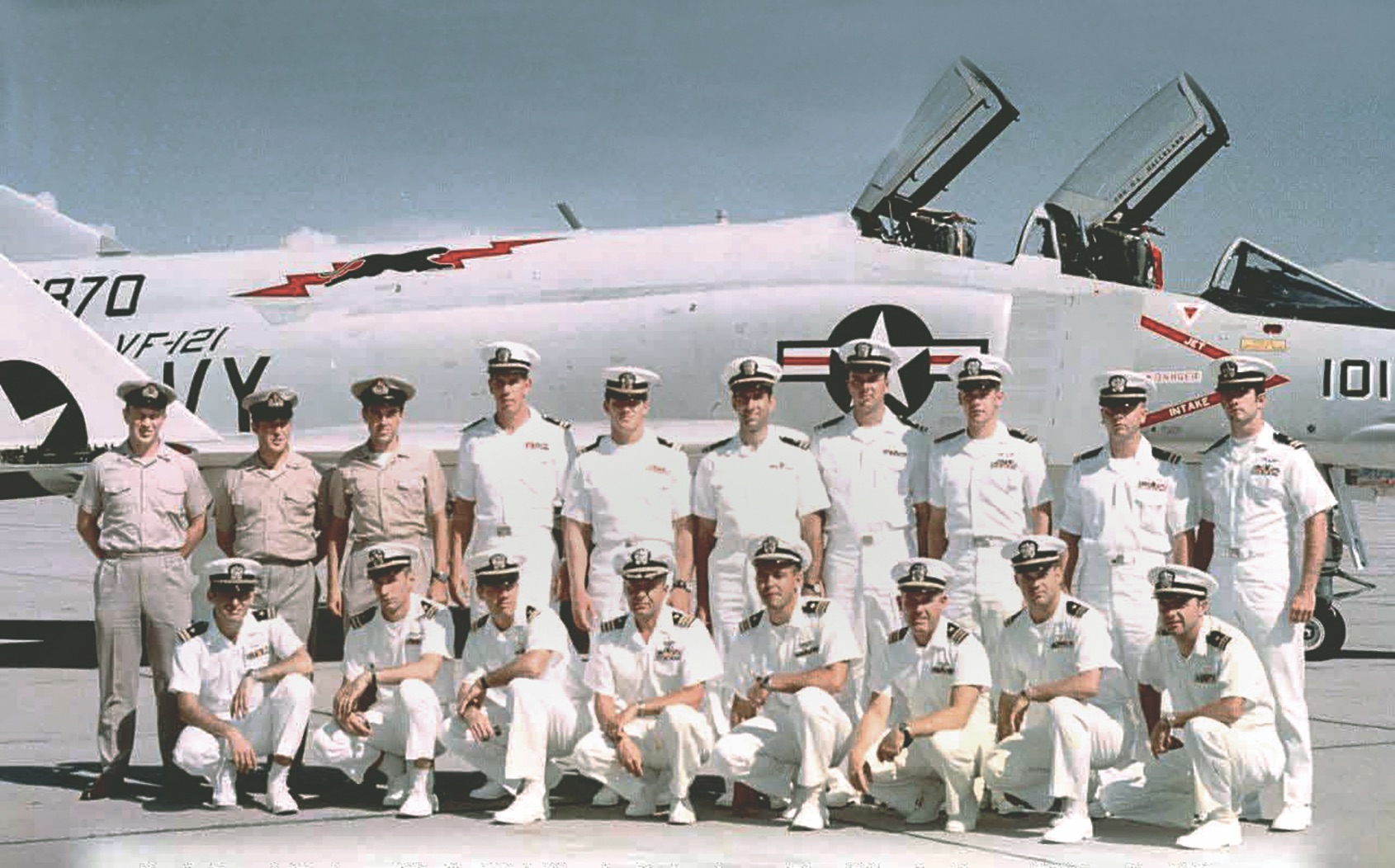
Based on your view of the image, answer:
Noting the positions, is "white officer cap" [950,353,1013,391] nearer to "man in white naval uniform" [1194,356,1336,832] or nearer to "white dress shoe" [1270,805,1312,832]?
"man in white naval uniform" [1194,356,1336,832]

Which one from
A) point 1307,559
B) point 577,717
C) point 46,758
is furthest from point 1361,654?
point 46,758

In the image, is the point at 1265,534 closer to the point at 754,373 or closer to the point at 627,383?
the point at 754,373

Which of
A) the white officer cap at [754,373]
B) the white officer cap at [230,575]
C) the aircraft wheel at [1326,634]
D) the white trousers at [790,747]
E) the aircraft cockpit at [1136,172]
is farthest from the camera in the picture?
the aircraft cockpit at [1136,172]

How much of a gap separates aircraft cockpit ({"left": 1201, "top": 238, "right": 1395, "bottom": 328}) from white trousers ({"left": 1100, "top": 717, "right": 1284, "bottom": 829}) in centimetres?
600

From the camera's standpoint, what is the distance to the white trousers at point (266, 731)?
6184 millimetres

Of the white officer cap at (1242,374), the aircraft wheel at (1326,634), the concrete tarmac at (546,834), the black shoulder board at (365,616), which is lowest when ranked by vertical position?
the concrete tarmac at (546,834)

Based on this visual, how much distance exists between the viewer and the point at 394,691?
628cm

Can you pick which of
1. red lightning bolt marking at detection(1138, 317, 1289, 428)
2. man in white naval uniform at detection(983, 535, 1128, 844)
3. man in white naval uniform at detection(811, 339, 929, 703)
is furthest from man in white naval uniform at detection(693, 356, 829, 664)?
red lightning bolt marking at detection(1138, 317, 1289, 428)

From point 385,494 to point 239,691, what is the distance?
1.17 m

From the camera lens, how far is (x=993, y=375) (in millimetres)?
6816

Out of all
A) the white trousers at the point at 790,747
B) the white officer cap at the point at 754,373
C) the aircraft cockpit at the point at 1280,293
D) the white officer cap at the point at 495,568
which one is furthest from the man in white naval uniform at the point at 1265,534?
the aircraft cockpit at the point at 1280,293

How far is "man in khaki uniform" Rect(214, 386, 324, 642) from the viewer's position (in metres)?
6.91

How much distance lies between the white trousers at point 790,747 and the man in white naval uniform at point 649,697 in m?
0.13

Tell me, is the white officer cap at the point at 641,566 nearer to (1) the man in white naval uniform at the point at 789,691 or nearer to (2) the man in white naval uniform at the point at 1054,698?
(1) the man in white naval uniform at the point at 789,691
